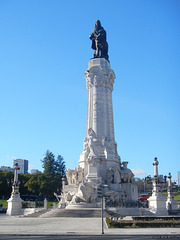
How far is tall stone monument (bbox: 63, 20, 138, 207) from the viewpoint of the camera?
1459 inches

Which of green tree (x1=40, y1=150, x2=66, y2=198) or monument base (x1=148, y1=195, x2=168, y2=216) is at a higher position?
green tree (x1=40, y1=150, x2=66, y2=198)

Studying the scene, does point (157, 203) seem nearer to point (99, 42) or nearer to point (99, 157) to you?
point (99, 157)

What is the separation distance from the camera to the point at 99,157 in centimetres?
4100

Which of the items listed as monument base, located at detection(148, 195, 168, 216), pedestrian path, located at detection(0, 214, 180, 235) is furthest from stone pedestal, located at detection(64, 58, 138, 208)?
pedestrian path, located at detection(0, 214, 180, 235)

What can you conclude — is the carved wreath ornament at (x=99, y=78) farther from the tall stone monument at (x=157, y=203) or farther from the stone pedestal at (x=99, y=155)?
the tall stone monument at (x=157, y=203)

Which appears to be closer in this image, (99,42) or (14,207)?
(14,207)

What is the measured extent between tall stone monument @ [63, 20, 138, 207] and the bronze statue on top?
2.10 ft

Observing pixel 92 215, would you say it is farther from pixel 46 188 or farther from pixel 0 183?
pixel 0 183

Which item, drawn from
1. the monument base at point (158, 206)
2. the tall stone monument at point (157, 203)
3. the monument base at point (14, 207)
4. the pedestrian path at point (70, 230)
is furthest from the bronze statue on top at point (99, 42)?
the pedestrian path at point (70, 230)

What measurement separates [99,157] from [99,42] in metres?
19.9

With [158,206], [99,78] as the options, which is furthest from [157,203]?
[99,78]

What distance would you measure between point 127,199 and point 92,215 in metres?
11.0

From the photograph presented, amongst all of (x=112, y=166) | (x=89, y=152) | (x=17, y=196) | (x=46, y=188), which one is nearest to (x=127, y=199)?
(x=112, y=166)

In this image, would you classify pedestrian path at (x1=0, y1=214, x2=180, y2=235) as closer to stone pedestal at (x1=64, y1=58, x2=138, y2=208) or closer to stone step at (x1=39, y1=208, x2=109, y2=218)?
stone step at (x1=39, y1=208, x2=109, y2=218)
